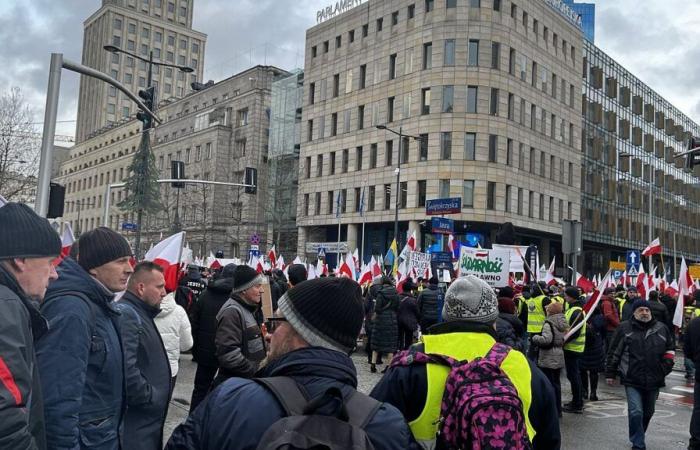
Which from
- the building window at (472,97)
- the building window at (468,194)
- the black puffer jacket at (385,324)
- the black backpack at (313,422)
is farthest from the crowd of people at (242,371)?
the building window at (472,97)

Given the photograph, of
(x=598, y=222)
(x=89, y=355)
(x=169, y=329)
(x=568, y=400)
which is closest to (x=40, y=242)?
(x=89, y=355)

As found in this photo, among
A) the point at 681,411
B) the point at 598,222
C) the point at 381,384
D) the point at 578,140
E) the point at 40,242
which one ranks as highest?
the point at 578,140

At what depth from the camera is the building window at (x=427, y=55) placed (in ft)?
153

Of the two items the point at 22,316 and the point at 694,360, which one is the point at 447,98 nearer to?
the point at 694,360

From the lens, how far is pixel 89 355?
10.9 feet

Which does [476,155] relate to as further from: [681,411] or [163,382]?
[163,382]

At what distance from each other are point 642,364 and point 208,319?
5.05 meters

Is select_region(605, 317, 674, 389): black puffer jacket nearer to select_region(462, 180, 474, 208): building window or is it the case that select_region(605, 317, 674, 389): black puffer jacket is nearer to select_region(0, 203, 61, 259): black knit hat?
select_region(0, 203, 61, 259): black knit hat

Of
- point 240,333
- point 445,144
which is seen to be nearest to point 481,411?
point 240,333

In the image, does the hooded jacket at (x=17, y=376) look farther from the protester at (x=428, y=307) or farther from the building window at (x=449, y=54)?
the building window at (x=449, y=54)

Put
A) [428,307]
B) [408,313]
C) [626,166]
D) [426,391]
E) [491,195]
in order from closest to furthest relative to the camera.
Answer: [426,391] < [428,307] < [408,313] < [491,195] < [626,166]

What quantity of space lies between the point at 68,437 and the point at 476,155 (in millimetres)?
43690

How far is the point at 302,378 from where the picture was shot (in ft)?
6.63

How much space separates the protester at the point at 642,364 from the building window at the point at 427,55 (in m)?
40.6
